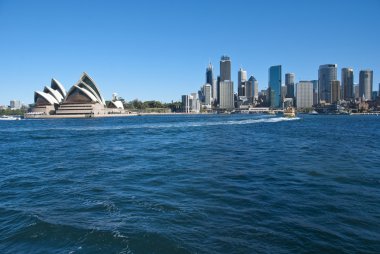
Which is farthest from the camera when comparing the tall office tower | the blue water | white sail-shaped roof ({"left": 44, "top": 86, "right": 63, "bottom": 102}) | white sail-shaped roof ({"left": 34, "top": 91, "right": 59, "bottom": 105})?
the tall office tower

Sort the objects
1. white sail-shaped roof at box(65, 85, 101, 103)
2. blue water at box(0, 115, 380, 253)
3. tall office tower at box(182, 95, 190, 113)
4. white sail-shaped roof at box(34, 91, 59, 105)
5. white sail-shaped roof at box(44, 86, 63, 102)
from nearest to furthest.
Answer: blue water at box(0, 115, 380, 253)
white sail-shaped roof at box(65, 85, 101, 103)
white sail-shaped roof at box(34, 91, 59, 105)
white sail-shaped roof at box(44, 86, 63, 102)
tall office tower at box(182, 95, 190, 113)

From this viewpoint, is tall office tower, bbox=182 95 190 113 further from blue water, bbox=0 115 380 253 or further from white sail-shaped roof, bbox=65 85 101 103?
blue water, bbox=0 115 380 253

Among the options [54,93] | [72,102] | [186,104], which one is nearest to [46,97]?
[54,93]

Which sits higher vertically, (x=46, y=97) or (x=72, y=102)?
(x=46, y=97)

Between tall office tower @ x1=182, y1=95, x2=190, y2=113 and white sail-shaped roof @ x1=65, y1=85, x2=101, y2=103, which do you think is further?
tall office tower @ x1=182, y1=95, x2=190, y2=113

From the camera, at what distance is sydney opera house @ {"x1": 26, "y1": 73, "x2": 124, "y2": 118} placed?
105 m

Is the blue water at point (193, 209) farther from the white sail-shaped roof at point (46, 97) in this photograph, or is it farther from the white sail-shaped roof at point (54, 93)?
the white sail-shaped roof at point (54, 93)

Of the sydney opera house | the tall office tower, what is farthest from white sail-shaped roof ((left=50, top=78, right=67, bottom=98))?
the tall office tower

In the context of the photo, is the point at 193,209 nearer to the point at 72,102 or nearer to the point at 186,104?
the point at 72,102

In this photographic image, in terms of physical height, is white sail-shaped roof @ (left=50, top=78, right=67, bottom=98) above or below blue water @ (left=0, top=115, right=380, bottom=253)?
above

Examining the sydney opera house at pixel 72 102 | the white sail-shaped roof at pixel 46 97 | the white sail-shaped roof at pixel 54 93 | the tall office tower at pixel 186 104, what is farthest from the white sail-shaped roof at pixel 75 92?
the tall office tower at pixel 186 104

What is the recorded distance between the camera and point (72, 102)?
106000mm

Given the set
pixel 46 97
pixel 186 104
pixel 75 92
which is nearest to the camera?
pixel 75 92

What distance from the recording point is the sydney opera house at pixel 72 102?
10531cm
